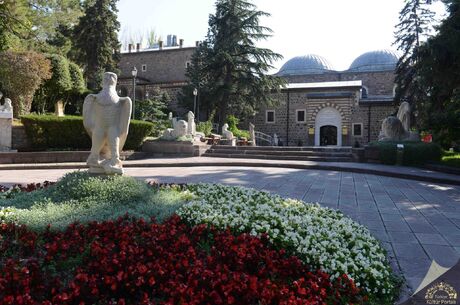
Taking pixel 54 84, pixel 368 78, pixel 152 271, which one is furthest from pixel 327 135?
pixel 152 271

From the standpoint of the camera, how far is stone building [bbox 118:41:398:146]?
31062 mm

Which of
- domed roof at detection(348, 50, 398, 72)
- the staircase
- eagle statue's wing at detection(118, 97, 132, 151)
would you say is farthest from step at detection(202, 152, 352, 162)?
domed roof at detection(348, 50, 398, 72)

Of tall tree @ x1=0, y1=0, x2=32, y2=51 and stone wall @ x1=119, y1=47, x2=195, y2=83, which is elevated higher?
stone wall @ x1=119, y1=47, x2=195, y2=83

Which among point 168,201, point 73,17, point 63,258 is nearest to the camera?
point 63,258

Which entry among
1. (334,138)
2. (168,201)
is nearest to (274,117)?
(334,138)

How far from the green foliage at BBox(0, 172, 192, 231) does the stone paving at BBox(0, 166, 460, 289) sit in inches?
109

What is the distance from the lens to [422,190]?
29.4 ft

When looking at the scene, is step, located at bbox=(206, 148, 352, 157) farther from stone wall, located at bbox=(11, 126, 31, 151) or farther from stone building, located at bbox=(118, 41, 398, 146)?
stone building, located at bbox=(118, 41, 398, 146)

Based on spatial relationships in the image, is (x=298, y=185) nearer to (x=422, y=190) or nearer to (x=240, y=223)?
(x=422, y=190)

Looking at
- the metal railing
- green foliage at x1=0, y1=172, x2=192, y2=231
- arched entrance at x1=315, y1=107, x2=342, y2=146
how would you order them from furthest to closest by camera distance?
the metal railing < arched entrance at x1=315, y1=107, x2=342, y2=146 < green foliage at x1=0, y1=172, x2=192, y2=231

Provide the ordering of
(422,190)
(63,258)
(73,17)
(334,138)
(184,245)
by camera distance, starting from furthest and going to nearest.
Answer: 1. (334,138)
2. (73,17)
3. (422,190)
4. (184,245)
5. (63,258)

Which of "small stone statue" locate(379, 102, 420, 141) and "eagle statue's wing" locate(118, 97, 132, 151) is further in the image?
"small stone statue" locate(379, 102, 420, 141)

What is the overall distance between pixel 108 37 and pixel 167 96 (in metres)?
7.39

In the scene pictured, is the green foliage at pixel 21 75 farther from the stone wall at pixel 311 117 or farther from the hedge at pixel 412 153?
the hedge at pixel 412 153
